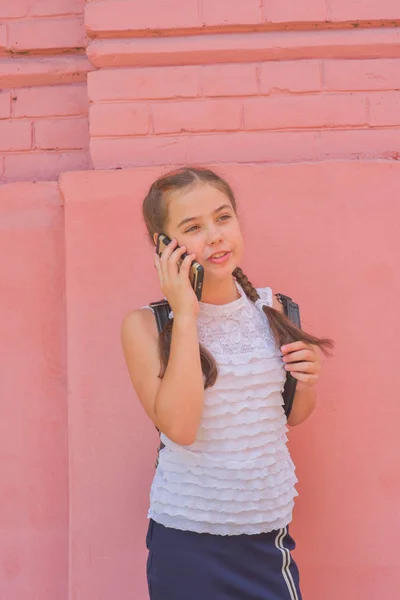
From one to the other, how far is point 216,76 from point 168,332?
44.4 inches

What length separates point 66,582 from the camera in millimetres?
2674

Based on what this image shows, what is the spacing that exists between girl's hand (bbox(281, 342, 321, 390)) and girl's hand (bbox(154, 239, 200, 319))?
0.29 meters

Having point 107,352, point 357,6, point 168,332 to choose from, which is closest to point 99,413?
point 107,352

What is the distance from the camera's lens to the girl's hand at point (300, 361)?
1.99 m

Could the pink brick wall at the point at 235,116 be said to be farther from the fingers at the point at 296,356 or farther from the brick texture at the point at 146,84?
the fingers at the point at 296,356

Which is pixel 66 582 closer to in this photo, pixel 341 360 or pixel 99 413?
pixel 99 413

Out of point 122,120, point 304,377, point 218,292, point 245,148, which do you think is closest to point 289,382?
point 304,377

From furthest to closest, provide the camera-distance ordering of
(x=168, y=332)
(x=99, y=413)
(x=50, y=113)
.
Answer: (x=50, y=113) < (x=99, y=413) < (x=168, y=332)

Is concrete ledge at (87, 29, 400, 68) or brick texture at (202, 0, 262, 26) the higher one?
brick texture at (202, 0, 262, 26)

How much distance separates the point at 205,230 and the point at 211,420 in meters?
0.51

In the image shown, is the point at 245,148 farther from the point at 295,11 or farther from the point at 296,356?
the point at 296,356

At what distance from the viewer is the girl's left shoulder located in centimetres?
219

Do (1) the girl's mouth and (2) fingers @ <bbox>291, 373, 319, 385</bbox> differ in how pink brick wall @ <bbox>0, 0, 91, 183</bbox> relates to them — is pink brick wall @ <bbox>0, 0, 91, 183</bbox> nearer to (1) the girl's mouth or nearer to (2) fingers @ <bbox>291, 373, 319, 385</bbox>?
(1) the girl's mouth

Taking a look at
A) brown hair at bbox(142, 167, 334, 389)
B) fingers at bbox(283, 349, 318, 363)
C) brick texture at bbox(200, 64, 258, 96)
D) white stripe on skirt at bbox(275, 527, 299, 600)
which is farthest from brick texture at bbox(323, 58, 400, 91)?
white stripe on skirt at bbox(275, 527, 299, 600)
